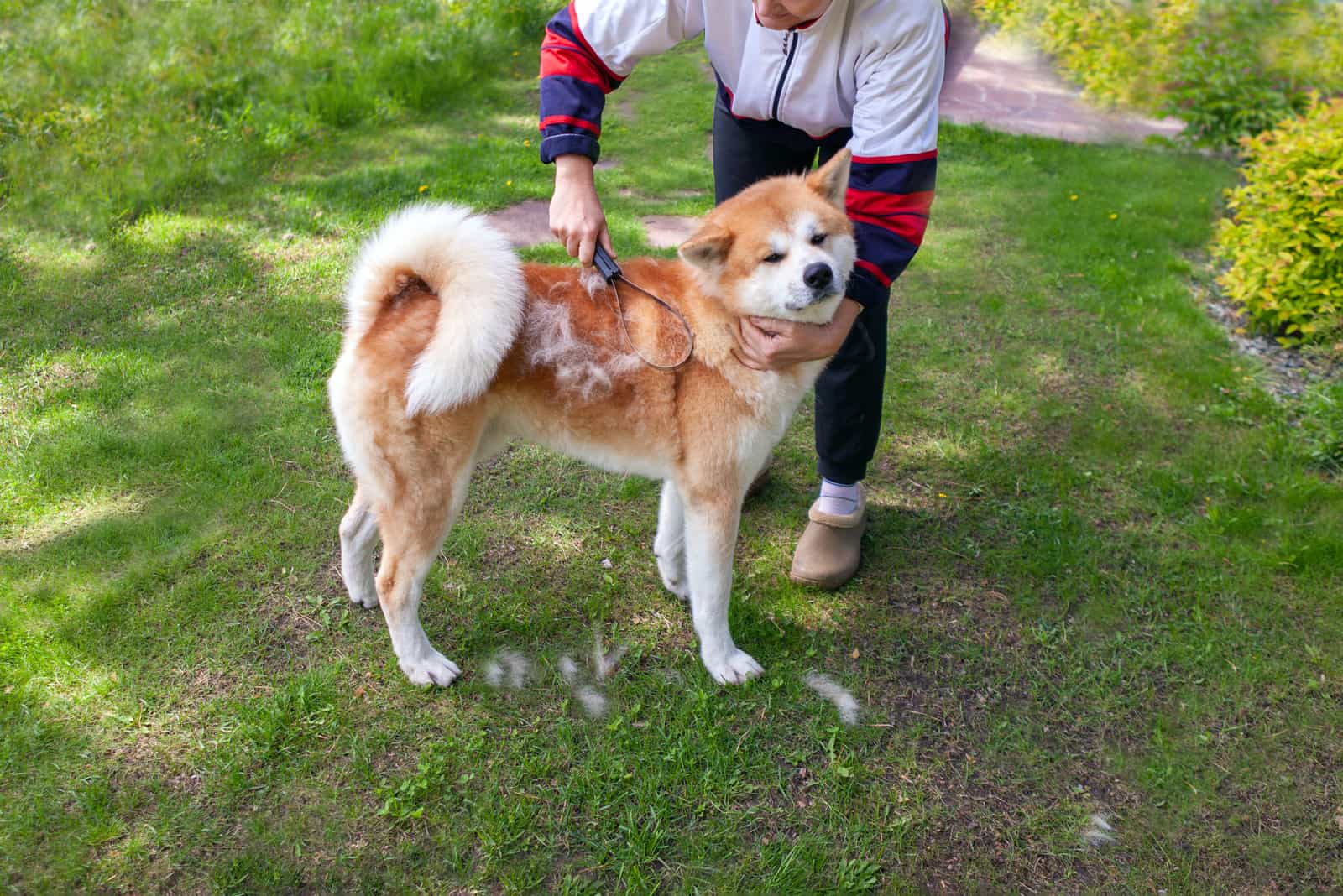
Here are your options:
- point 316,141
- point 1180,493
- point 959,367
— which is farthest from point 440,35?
point 1180,493

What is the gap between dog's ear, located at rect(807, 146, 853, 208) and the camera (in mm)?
2363

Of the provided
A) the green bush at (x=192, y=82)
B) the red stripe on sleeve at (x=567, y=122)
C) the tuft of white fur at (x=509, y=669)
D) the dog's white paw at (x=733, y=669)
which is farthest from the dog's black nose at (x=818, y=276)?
the green bush at (x=192, y=82)

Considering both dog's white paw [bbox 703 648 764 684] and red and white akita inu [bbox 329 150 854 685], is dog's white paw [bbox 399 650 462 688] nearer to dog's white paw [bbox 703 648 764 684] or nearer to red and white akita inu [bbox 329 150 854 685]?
red and white akita inu [bbox 329 150 854 685]

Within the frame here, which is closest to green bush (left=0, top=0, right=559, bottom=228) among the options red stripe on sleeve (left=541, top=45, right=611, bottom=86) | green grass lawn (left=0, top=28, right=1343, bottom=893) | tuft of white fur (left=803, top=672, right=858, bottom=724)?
green grass lawn (left=0, top=28, right=1343, bottom=893)

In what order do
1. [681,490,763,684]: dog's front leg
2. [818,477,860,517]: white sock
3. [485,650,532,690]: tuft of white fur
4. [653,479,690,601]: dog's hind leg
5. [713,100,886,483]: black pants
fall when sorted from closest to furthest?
1. [681,490,763,684]: dog's front leg
2. [485,650,532,690]: tuft of white fur
3. [713,100,886,483]: black pants
4. [653,479,690,601]: dog's hind leg
5. [818,477,860,517]: white sock

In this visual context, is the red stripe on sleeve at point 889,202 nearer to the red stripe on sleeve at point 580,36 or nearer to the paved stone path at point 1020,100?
the red stripe on sleeve at point 580,36

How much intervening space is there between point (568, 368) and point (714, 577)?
2.56 feet

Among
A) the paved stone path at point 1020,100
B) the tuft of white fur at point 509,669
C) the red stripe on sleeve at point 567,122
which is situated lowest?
the tuft of white fur at point 509,669

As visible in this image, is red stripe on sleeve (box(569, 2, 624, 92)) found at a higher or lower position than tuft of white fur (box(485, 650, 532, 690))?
higher

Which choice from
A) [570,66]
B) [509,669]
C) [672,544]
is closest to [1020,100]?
[570,66]

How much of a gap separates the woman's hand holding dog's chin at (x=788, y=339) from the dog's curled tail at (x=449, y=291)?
2.13ft

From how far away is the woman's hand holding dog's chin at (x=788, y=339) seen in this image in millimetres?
2346

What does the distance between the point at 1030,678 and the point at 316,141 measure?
561 cm

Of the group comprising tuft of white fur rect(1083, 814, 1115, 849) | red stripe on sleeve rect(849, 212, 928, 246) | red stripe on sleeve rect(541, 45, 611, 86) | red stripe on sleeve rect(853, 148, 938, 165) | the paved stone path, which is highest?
red stripe on sleeve rect(541, 45, 611, 86)
